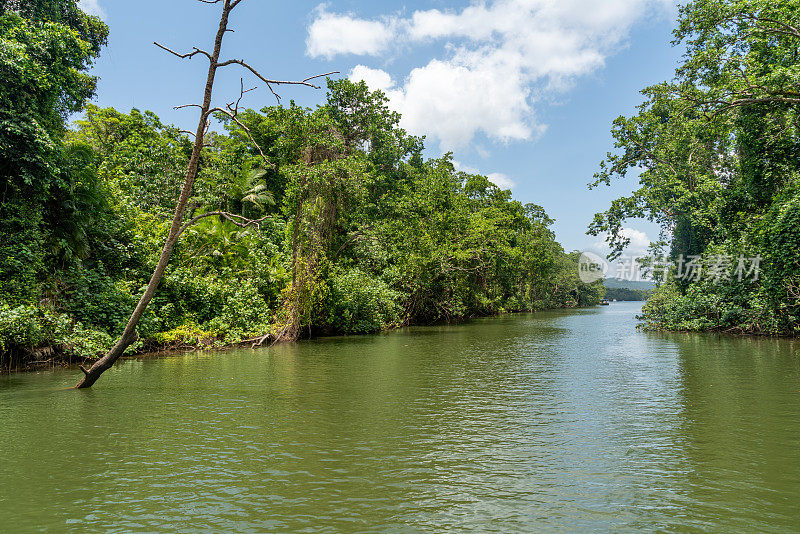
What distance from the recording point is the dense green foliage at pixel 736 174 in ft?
55.0

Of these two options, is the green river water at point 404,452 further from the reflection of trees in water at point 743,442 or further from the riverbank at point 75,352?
the riverbank at point 75,352

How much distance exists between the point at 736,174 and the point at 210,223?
85.7ft

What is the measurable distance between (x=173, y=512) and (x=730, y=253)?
77.5ft

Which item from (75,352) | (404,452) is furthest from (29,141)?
(404,452)

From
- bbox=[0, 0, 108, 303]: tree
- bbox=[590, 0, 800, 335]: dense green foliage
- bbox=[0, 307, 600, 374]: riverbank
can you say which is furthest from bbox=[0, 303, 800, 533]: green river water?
bbox=[590, 0, 800, 335]: dense green foliage

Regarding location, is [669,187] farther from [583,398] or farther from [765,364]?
[583,398]

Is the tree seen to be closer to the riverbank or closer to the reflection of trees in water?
the riverbank

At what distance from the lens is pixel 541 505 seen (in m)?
4.13

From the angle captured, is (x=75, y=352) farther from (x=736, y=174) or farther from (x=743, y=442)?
(x=736, y=174)

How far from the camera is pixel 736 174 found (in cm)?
2430

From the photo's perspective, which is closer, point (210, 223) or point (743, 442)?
point (743, 442)

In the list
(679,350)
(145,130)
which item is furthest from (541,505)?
(145,130)

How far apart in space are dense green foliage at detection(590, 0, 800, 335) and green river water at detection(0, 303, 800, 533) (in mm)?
9415

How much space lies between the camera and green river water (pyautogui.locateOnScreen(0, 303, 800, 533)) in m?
3.96
